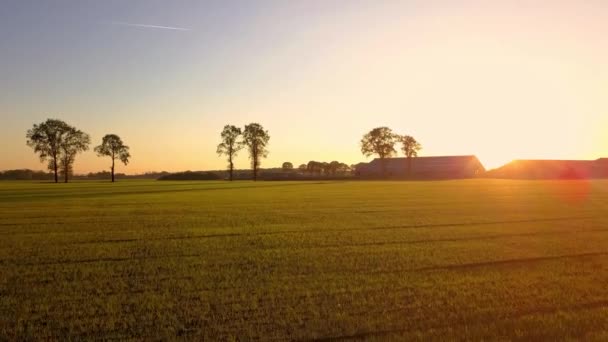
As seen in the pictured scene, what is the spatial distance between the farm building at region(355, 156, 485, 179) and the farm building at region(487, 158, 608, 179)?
668cm

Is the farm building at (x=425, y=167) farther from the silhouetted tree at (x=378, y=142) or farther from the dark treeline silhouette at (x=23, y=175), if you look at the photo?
the dark treeline silhouette at (x=23, y=175)

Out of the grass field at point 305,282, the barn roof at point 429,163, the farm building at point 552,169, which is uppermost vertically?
the barn roof at point 429,163

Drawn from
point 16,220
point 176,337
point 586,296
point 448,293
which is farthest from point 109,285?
point 16,220

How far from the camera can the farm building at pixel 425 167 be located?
126750mm

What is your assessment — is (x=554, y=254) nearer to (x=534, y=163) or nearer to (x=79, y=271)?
(x=79, y=271)

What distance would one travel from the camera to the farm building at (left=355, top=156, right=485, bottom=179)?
126750 millimetres

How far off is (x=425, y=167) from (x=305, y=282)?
13088cm

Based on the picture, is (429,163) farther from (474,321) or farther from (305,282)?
(474,321)

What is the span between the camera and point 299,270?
10.4 m

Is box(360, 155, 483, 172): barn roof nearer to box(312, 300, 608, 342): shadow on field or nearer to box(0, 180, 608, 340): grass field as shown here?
box(0, 180, 608, 340): grass field

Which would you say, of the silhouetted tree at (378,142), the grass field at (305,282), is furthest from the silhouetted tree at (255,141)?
the grass field at (305,282)

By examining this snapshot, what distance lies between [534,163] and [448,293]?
5501 inches

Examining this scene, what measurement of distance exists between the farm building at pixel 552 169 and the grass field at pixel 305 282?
11468cm

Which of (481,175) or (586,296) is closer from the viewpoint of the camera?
(586,296)
